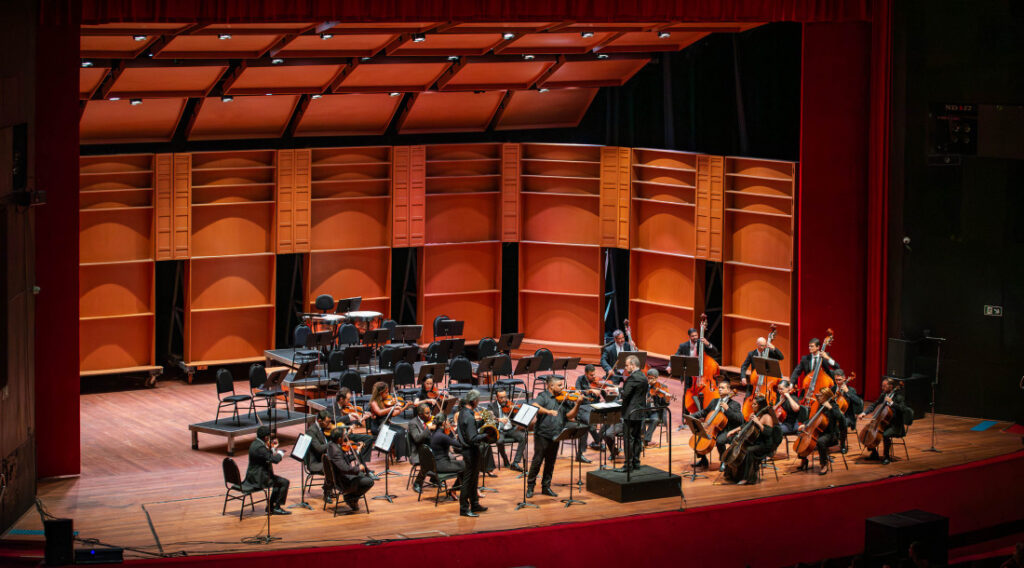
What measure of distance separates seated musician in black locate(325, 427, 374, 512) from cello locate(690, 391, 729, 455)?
335cm

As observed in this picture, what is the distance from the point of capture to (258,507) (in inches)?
436

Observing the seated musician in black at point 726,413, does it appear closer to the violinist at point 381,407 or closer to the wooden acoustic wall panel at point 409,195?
the violinist at point 381,407

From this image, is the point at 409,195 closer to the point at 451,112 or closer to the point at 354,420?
the point at 451,112

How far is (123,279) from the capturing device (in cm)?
1628

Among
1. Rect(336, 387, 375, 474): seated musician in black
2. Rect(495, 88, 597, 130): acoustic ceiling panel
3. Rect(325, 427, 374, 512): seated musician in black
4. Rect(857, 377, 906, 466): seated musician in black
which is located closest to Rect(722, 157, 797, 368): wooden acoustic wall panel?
Rect(495, 88, 597, 130): acoustic ceiling panel

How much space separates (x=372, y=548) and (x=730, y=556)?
10.9 ft

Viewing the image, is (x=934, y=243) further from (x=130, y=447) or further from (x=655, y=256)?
(x=130, y=447)

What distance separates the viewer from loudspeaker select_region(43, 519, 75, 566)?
9367mm

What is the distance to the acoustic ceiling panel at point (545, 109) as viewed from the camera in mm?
17922

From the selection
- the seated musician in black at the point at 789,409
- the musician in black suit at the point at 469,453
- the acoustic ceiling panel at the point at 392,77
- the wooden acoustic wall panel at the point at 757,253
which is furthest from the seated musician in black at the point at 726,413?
the acoustic ceiling panel at the point at 392,77

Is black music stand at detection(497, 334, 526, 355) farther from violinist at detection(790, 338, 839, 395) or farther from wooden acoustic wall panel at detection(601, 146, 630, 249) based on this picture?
violinist at detection(790, 338, 839, 395)

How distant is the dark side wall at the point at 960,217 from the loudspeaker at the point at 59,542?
938 centimetres

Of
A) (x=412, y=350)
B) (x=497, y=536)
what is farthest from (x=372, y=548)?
(x=412, y=350)

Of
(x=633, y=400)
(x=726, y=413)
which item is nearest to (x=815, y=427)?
(x=726, y=413)
